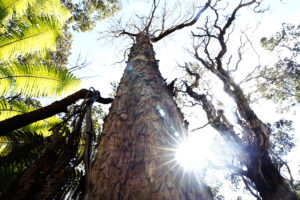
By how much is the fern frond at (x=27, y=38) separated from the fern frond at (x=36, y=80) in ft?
2.30

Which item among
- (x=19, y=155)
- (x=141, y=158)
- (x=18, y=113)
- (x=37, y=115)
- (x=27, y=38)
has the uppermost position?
(x=27, y=38)

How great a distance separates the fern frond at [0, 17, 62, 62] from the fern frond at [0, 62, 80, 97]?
0.70m

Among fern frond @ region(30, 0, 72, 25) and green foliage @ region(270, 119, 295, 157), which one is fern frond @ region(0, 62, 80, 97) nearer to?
fern frond @ region(30, 0, 72, 25)

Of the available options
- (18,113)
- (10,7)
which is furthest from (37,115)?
(10,7)

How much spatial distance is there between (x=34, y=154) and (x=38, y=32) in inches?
94.9

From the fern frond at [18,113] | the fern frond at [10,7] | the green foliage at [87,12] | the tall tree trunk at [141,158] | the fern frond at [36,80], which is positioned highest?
the green foliage at [87,12]

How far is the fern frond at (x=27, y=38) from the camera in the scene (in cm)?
319

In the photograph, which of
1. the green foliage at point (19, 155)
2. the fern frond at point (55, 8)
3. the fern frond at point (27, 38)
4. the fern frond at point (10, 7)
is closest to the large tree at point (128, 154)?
the green foliage at point (19, 155)

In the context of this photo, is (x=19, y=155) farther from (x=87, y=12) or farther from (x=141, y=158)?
(x=87, y=12)

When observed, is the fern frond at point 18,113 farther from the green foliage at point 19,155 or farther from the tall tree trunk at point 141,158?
the tall tree trunk at point 141,158

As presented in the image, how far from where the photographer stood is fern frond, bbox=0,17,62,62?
3191 mm

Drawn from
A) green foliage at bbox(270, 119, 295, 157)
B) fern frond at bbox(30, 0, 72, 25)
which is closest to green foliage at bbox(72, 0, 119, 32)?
fern frond at bbox(30, 0, 72, 25)

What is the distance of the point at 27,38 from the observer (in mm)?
3301

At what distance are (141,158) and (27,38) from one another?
3628 millimetres
